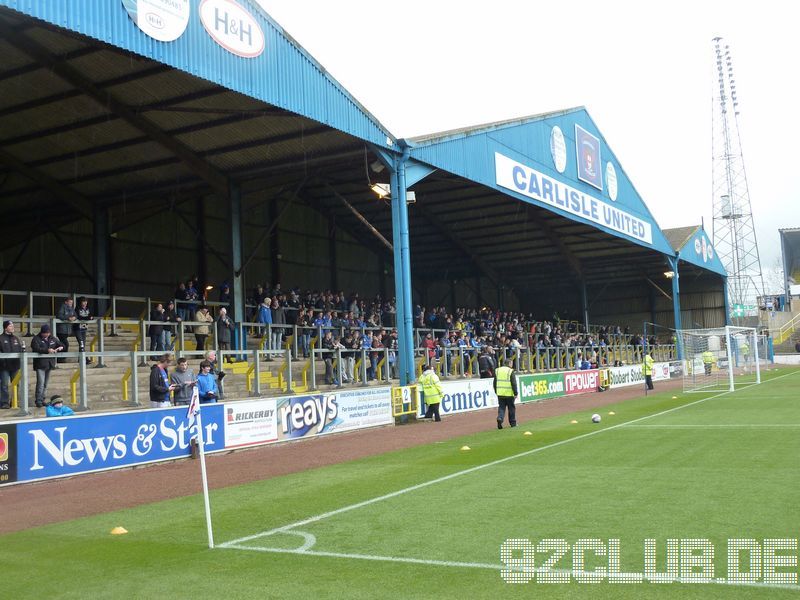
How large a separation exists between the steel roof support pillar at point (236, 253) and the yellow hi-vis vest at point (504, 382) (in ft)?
36.3

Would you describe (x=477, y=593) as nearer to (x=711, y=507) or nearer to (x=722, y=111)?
(x=711, y=507)

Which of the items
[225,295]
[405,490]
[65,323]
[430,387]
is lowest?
[405,490]

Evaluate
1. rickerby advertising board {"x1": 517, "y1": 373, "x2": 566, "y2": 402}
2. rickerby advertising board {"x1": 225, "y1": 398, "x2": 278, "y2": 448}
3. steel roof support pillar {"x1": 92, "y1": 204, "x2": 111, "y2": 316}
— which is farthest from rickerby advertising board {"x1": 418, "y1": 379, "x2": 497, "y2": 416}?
steel roof support pillar {"x1": 92, "y1": 204, "x2": 111, "y2": 316}

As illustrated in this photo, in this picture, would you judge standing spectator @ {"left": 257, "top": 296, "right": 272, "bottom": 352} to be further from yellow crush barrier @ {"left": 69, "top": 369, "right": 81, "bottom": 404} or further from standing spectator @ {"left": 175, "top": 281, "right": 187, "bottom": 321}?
yellow crush barrier @ {"left": 69, "top": 369, "right": 81, "bottom": 404}

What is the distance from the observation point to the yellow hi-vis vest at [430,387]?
953 inches

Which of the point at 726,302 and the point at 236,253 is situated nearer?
the point at 236,253

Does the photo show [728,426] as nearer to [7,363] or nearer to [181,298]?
[7,363]

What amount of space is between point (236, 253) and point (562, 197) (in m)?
15.1

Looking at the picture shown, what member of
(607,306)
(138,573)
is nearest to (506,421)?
(138,573)

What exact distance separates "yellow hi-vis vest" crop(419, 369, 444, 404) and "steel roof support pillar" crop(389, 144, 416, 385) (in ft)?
2.26

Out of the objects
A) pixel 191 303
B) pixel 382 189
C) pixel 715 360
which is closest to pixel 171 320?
pixel 191 303

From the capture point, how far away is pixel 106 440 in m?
15.2

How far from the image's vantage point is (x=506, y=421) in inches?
944

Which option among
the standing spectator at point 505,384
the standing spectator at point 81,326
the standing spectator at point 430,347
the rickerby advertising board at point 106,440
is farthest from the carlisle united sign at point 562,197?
the rickerby advertising board at point 106,440
